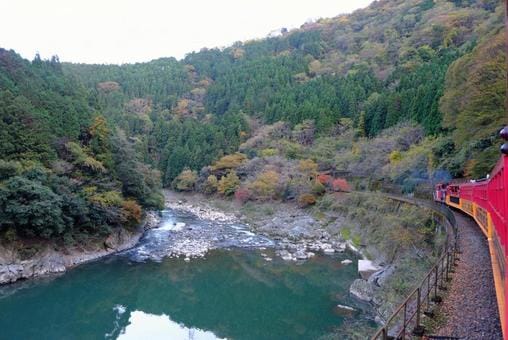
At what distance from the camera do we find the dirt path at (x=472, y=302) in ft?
20.6

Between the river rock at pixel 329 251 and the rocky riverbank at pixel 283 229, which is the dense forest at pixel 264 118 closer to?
the rocky riverbank at pixel 283 229

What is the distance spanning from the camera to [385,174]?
33.9 m

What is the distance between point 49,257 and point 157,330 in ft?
29.1

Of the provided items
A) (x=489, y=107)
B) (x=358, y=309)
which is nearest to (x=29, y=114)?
(x=358, y=309)

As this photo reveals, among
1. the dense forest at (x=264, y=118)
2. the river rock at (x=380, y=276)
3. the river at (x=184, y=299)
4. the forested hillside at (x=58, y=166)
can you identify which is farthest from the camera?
the dense forest at (x=264, y=118)

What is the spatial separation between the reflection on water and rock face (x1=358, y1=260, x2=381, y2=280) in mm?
7695

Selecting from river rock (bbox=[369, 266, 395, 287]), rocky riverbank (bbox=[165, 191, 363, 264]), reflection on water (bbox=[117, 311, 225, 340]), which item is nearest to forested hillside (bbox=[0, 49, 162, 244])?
rocky riverbank (bbox=[165, 191, 363, 264])

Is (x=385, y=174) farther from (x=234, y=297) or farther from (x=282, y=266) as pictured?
(x=234, y=297)

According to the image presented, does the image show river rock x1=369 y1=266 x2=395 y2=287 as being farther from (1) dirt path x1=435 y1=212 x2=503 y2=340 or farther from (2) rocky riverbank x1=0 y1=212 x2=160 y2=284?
(2) rocky riverbank x1=0 y1=212 x2=160 y2=284

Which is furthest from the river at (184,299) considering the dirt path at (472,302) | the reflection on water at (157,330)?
the dirt path at (472,302)

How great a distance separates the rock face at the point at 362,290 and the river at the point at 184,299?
342 mm

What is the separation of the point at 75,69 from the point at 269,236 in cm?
7328

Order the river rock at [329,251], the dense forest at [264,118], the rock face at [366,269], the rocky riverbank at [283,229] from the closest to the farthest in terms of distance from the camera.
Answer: the rock face at [366,269]
the dense forest at [264,118]
the river rock at [329,251]
the rocky riverbank at [283,229]

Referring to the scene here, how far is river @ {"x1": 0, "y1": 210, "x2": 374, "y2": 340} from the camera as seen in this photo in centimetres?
1444
